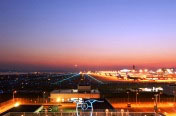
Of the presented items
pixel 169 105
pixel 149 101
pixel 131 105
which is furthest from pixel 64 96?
pixel 169 105

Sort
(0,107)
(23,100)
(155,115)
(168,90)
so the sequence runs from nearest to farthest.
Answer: (155,115)
(0,107)
(23,100)
(168,90)

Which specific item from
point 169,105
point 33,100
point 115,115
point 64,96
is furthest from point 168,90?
point 115,115

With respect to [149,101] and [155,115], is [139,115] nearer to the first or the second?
[155,115]

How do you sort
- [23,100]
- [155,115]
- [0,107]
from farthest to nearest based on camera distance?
[23,100] < [0,107] < [155,115]

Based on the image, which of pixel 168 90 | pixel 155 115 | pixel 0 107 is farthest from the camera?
pixel 168 90

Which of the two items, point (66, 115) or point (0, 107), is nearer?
point (66, 115)

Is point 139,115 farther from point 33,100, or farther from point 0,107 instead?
point 33,100

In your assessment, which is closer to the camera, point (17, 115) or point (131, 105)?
point (17, 115)
